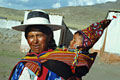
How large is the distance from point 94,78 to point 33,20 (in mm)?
5606

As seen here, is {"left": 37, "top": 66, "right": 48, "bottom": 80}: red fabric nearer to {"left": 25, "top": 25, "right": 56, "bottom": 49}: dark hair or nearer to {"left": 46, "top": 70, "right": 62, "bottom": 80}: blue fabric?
{"left": 46, "top": 70, "right": 62, "bottom": 80}: blue fabric

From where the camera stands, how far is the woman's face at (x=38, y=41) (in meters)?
1.79

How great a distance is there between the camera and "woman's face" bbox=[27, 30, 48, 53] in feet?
5.87

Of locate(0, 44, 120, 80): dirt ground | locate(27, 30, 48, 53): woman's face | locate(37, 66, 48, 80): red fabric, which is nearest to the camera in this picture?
locate(37, 66, 48, 80): red fabric

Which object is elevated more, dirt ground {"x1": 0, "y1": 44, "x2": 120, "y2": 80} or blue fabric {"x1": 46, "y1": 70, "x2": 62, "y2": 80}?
blue fabric {"x1": 46, "y1": 70, "x2": 62, "y2": 80}

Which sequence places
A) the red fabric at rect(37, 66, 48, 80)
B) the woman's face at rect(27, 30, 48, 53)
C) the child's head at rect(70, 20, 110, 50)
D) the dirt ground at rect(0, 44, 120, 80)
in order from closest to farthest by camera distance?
the red fabric at rect(37, 66, 48, 80) < the woman's face at rect(27, 30, 48, 53) < the child's head at rect(70, 20, 110, 50) < the dirt ground at rect(0, 44, 120, 80)

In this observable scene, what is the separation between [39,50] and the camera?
1.80m

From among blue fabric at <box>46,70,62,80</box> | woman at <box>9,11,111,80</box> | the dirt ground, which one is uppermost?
woman at <box>9,11,111,80</box>

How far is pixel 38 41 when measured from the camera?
1.79m

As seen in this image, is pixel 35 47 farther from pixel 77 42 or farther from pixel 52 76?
pixel 77 42

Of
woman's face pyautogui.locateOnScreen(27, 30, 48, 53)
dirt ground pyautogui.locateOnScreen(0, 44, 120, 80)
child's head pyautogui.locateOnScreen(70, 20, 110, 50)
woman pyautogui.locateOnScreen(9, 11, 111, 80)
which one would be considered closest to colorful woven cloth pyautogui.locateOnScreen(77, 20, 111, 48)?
child's head pyautogui.locateOnScreen(70, 20, 110, 50)

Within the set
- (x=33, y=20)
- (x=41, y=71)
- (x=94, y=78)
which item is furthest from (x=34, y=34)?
(x=94, y=78)

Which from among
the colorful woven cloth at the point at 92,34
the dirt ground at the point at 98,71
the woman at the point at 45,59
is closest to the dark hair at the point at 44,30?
the woman at the point at 45,59

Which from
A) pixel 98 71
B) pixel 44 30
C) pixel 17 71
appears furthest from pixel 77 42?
pixel 98 71
